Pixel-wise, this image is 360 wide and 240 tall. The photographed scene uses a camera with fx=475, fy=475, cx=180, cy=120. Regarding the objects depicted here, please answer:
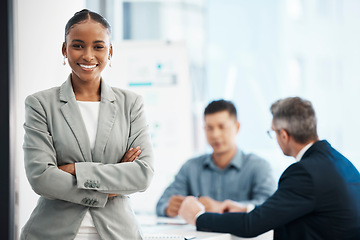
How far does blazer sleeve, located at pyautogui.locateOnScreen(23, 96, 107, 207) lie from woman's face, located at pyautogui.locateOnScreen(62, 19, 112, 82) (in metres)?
0.20

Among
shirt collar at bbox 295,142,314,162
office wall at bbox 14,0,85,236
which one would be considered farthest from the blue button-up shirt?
office wall at bbox 14,0,85,236

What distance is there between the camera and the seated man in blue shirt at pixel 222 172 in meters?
3.26

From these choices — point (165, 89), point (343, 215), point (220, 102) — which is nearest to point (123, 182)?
point (343, 215)

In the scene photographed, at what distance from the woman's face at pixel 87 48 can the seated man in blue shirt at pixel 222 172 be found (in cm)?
164

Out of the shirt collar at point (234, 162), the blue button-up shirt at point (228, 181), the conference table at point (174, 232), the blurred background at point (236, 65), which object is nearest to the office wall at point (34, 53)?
the conference table at point (174, 232)

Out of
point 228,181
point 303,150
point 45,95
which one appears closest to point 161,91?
point 228,181

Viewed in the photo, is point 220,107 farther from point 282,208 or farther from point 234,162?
point 282,208

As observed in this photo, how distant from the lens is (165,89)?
4418mm

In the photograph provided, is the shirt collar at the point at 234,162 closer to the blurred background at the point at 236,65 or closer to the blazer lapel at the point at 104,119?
the blurred background at the point at 236,65

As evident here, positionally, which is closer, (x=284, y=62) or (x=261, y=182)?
(x=261, y=182)

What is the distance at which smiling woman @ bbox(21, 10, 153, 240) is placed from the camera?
5.27ft

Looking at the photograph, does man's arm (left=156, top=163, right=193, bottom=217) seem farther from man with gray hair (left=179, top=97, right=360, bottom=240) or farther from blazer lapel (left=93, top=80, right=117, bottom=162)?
blazer lapel (left=93, top=80, right=117, bottom=162)

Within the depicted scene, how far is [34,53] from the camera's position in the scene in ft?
7.47

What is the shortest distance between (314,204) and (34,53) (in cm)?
151
